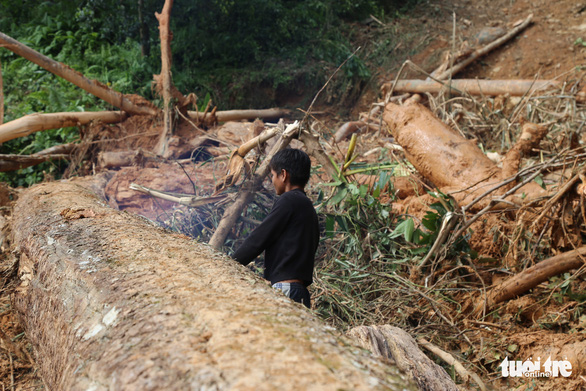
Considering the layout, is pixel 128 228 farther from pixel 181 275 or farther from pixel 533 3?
pixel 533 3

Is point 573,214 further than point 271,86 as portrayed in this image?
No

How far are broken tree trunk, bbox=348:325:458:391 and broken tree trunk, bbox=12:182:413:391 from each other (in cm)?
59

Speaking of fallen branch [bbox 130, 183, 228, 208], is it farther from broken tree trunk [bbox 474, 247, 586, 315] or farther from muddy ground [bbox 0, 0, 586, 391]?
broken tree trunk [bbox 474, 247, 586, 315]

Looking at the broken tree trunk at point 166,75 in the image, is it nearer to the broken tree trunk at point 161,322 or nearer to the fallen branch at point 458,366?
the broken tree trunk at point 161,322

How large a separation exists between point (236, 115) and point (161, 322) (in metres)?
5.92

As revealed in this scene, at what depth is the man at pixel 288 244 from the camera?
2.39 m

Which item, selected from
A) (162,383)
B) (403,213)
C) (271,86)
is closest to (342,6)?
(271,86)

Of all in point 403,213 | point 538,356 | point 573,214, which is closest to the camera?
point 538,356

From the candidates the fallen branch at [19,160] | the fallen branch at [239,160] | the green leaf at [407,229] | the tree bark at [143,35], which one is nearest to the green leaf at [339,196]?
the green leaf at [407,229]

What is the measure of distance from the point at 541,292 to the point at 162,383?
2.95 m

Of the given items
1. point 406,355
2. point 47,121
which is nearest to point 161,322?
point 406,355

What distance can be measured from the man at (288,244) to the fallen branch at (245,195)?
3.49 ft

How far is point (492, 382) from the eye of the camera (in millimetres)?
2826

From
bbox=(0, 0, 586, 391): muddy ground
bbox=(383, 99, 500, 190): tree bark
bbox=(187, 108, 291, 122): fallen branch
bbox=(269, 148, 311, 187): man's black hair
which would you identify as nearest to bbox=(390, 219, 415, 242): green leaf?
bbox=(0, 0, 586, 391): muddy ground
